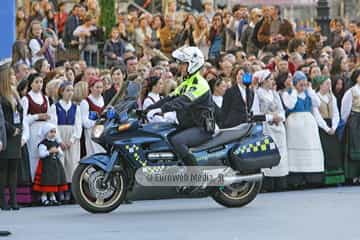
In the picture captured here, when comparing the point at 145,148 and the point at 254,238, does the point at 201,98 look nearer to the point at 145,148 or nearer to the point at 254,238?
the point at 145,148

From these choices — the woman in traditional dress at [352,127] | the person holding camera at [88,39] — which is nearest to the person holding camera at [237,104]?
the woman in traditional dress at [352,127]

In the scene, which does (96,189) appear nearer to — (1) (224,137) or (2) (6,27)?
(1) (224,137)

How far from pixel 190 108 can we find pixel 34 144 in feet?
8.16

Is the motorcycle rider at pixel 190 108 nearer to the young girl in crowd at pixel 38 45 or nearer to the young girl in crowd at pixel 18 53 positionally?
the young girl in crowd at pixel 18 53

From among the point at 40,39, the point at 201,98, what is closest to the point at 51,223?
the point at 201,98

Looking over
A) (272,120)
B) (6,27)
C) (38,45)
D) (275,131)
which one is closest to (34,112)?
(6,27)

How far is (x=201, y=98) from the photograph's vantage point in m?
18.8

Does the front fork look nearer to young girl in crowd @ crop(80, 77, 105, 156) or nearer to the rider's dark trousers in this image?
the rider's dark trousers

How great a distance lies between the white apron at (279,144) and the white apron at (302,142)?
0.19 metres

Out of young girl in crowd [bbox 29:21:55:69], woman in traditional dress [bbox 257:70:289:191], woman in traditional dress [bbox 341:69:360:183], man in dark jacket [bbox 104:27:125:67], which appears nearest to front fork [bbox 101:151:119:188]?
woman in traditional dress [bbox 257:70:289:191]

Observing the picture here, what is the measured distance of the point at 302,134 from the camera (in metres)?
22.4

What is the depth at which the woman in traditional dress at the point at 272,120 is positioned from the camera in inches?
864

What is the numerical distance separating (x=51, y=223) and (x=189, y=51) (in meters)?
3.02

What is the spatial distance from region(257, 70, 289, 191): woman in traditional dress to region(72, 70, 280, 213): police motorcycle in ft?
8.40
